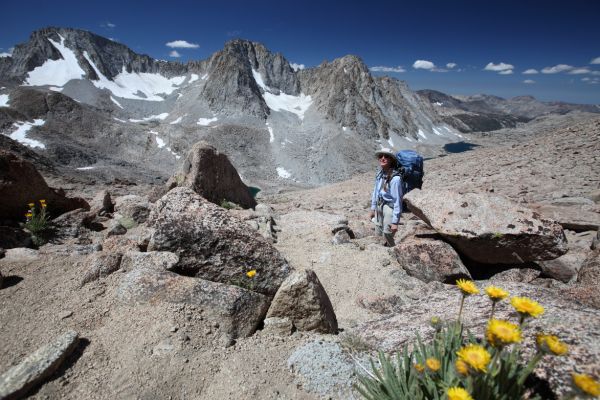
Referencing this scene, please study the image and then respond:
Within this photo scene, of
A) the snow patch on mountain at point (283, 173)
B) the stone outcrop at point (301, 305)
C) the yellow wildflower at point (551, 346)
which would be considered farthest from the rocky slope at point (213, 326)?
the snow patch on mountain at point (283, 173)

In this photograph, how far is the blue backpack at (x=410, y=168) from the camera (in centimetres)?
816

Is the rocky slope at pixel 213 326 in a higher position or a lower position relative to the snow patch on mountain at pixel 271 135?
lower

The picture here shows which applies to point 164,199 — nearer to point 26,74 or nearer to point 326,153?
point 326,153

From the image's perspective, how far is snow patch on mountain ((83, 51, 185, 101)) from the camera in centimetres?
16050

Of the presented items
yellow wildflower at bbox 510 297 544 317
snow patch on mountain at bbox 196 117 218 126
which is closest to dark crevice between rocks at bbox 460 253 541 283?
yellow wildflower at bbox 510 297 544 317

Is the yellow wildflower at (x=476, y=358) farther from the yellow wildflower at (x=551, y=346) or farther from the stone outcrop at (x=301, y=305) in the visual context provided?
the stone outcrop at (x=301, y=305)

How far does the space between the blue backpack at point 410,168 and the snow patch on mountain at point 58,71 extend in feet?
608

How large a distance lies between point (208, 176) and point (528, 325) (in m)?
11.7

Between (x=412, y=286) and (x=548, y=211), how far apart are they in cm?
461

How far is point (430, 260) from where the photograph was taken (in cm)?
649

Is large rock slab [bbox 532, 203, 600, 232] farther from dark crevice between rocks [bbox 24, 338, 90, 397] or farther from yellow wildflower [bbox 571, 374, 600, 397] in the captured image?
dark crevice between rocks [bbox 24, 338, 90, 397]

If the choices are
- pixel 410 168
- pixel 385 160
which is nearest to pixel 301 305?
pixel 385 160

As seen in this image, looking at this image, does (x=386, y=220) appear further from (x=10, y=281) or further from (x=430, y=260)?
(x=10, y=281)

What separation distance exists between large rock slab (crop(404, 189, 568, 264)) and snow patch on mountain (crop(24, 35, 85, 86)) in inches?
7372
